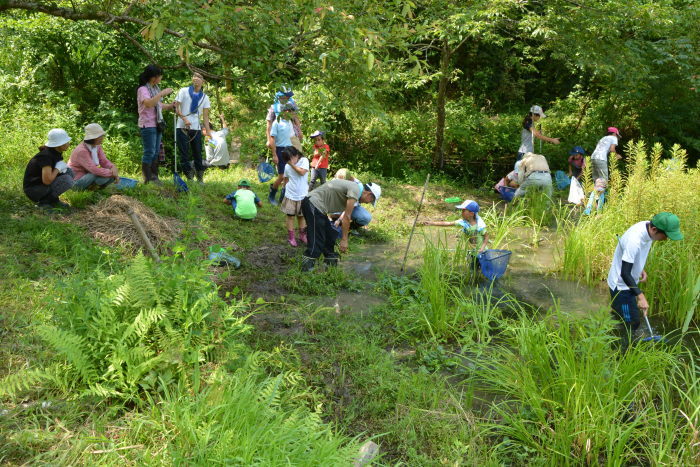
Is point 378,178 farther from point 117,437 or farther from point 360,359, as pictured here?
point 117,437

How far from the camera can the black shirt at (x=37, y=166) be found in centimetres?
636

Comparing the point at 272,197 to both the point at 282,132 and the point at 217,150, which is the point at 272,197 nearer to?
the point at 282,132

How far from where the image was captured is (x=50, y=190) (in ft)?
21.1

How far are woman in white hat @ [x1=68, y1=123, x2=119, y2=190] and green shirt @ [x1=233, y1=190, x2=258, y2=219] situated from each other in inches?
65.6

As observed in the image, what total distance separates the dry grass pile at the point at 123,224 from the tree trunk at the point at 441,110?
6.62 m

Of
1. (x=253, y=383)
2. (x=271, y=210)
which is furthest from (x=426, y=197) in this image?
(x=253, y=383)

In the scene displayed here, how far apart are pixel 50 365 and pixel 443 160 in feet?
32.8

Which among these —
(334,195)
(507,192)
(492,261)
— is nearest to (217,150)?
(334,195)

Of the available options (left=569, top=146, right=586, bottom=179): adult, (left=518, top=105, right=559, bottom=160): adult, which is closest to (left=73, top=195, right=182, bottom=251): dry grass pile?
(left=518, top=105, right=559, bottom=160): adult

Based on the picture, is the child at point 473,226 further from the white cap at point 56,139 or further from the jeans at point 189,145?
the white cap at point 56,139

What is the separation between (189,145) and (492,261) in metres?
4.89

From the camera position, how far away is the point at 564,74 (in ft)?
51.0

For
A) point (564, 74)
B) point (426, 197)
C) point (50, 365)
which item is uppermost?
point (564, 74)

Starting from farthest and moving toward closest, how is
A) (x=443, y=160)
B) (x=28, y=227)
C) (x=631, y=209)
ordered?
1. (x=443, y=160)
2. (x=631, y=209)
3. (x=28, y=227)
